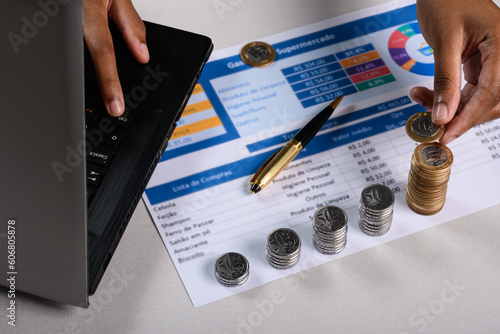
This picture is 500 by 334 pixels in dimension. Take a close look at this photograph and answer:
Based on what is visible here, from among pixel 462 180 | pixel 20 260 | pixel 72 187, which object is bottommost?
pixel 462 180

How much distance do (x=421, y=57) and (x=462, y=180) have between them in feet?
0.74

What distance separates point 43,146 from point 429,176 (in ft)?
1.56

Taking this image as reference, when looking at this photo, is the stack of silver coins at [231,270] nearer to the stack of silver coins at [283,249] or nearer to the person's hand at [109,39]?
the stack of silver coins at [283,249]

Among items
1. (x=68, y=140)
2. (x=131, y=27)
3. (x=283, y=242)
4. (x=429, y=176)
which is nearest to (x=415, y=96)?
(x=429, y=176)

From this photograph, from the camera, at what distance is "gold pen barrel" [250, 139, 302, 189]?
83 centimetres

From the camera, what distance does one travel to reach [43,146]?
0.47 metres

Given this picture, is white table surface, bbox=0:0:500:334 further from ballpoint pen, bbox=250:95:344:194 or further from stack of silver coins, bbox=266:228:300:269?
ballpoint pen, bbox=250:95:344:194

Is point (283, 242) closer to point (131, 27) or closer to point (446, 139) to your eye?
point (446, 139)

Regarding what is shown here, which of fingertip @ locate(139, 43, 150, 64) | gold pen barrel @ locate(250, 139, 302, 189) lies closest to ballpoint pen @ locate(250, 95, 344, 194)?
gold pen barrel @ locate(250, 139, 302, 189)

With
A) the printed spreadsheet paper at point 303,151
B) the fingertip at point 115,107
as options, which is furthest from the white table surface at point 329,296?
the fingertip at point 115,107

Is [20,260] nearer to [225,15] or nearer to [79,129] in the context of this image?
[79,129]

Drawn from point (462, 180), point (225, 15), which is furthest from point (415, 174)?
point (225, 15)

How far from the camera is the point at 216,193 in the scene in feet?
2.73

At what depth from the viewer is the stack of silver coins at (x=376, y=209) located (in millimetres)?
772
